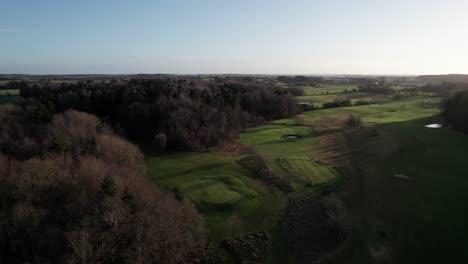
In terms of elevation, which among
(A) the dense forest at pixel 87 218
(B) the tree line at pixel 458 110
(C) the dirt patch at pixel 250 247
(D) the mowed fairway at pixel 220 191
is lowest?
(C) the dirt patch at pixel 250 247

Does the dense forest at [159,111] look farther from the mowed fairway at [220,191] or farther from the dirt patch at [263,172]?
the dirt patch at [263,172]

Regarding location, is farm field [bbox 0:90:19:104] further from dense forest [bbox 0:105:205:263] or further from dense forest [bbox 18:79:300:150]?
dense forest [bbox 0:105:205:263]

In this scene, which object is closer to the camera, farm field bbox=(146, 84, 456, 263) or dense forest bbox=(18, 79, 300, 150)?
farm field bbox=(146, 84, 456, 263)

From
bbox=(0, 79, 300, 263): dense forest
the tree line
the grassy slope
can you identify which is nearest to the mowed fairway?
bbox=(0, 79, 300, 263): dense forest

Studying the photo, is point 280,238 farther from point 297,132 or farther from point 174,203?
point 297,132

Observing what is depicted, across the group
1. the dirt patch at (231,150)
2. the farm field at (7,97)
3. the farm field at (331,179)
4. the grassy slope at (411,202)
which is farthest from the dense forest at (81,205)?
the farm field at (7,97)

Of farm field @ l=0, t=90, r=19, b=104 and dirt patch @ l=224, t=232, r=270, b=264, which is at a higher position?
farm field @ l=0, t=90, r=19, b=104

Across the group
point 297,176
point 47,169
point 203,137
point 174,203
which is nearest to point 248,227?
point 174,203
